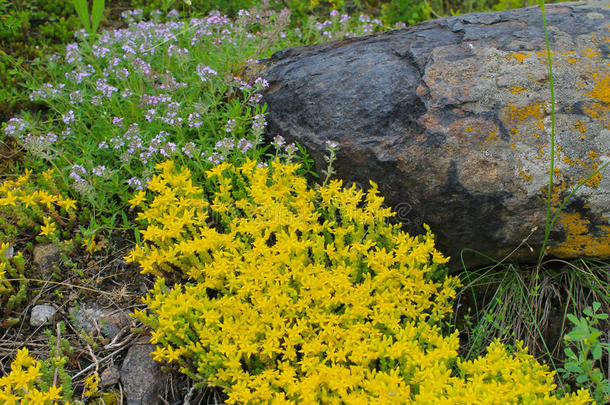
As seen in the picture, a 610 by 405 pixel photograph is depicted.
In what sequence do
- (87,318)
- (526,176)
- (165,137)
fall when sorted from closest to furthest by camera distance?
(526,176), (87,318), (165,137)

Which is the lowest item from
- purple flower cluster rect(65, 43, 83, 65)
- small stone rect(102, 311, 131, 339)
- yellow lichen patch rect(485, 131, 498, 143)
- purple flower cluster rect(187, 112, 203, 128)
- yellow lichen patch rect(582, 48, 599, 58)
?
small stone rect(102, 311, 131, 339)

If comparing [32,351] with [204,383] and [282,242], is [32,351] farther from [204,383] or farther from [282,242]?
[282,242]

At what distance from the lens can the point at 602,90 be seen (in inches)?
131

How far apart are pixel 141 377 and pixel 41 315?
33.7 inches

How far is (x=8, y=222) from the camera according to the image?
3646 millimetres

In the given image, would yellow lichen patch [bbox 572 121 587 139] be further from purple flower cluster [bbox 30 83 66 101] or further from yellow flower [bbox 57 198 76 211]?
purple flower cluster [bbox 30 83 66 101]

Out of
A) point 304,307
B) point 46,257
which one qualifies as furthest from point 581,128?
point 46,257

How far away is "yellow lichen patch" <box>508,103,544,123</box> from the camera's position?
3291 millimetres

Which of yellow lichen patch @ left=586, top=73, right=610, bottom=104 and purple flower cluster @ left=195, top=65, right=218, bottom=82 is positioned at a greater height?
purple flower cluster @ left=195, top=65, right=218, bottom=82

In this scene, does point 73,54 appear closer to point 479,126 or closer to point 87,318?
point 87,318

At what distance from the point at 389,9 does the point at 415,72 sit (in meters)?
3.09

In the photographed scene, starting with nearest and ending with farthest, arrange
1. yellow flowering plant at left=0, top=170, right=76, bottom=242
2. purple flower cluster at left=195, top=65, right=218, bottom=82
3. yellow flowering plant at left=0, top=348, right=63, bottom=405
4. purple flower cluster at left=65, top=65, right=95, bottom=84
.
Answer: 1. yellow flowering plant at left=0, top=348, right=63, bottom=405
2. yellow flowering plant at left=0, top=170, right=76, bottom=242
3. purple flower cluster at left=195, top=65, right=218, bottom=82
4. purple flower cluster at left=65, top=65, right=95, bottom=84

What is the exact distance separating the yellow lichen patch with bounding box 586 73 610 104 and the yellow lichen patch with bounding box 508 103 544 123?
34 centimetres

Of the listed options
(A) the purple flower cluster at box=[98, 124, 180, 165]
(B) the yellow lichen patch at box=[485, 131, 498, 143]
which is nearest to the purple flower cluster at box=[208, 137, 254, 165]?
(A) the purple flower cluster at box=[98, 124, 180, 165]
